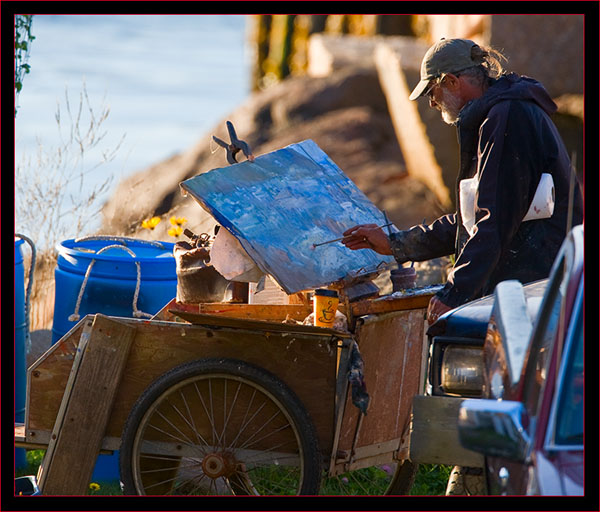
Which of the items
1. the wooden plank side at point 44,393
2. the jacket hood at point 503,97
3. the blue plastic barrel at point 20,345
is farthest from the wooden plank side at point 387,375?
the blue plastic barrel at point 20,345

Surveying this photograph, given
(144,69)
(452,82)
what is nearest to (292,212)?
(452,82)

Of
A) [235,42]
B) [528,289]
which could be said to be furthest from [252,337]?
[235,42]

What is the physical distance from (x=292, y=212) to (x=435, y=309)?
0.78 m

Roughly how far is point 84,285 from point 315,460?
5.30 ft

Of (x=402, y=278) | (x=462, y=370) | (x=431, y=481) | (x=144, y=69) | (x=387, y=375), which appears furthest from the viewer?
(x=144, y=69)

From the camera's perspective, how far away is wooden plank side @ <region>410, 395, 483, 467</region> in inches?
142

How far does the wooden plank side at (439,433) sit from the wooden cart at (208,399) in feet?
1.38

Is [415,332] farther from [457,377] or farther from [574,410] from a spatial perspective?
[574,410]

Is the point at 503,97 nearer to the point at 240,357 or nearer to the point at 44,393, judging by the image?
the point at 240,357

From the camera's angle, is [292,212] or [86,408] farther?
[292,212]

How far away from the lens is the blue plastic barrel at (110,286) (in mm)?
5012

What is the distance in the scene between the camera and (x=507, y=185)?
4.22 meters

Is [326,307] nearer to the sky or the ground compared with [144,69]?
nearer to the ground

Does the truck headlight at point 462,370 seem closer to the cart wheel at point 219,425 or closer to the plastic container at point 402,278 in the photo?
the cart wheel at point 219,425
